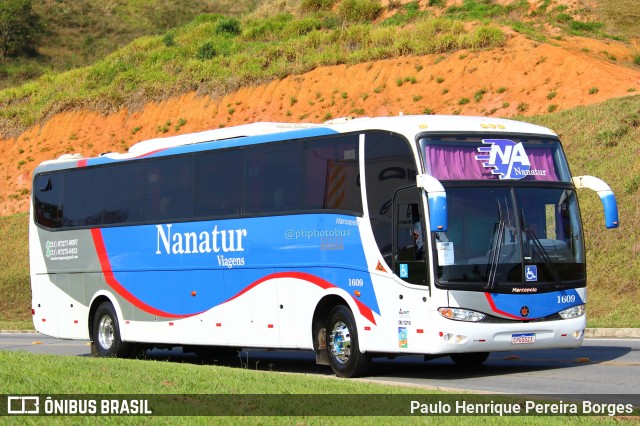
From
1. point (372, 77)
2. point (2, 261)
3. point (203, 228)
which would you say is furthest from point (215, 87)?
point (203, 228)

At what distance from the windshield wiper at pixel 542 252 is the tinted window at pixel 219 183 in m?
5.05

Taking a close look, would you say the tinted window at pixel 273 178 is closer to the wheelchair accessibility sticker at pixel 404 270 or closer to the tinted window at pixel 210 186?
the tinted window at pixel 210 186

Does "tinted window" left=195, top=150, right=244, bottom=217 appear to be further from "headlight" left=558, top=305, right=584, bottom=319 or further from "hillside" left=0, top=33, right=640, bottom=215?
"hillside" left=0, top=33, right=640, bottom=215

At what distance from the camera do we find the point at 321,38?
57969 millimetres

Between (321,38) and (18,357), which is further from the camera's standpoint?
(321,38)

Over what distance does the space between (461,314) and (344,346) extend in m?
2.15

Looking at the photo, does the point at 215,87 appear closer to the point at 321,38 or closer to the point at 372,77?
the point at 321,38

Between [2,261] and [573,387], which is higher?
[2,261]

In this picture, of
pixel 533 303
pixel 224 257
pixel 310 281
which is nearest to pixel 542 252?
pixel 533 303

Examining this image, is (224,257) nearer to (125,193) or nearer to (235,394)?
(125,193)

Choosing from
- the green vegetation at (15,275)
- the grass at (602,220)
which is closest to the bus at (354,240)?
the grass at (602,220)

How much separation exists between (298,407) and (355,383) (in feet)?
10.1

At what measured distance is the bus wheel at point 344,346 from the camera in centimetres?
1552

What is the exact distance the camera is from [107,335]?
2088 centimetres
